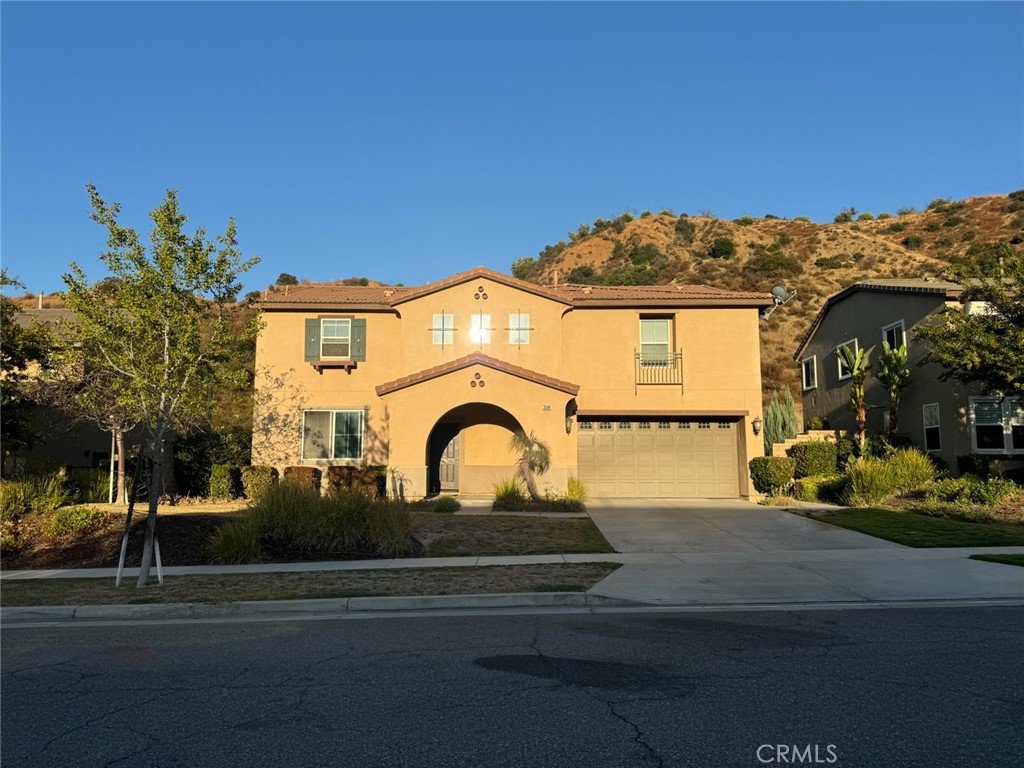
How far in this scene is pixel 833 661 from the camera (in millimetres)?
6348

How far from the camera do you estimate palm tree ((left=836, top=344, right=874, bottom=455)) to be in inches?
927

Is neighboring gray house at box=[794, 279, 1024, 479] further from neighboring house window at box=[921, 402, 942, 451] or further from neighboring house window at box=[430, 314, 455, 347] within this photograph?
neighboring house window at box=[430, 314, 455, 347]

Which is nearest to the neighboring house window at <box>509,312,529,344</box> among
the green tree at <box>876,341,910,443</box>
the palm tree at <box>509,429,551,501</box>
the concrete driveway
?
the palm tree at <box>509,429,551,501</box>

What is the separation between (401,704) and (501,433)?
1719cm

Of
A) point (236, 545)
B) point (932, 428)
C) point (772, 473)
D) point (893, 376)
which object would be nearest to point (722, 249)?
point (893, 376)

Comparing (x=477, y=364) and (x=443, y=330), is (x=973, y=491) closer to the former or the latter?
(x=477, y=364)

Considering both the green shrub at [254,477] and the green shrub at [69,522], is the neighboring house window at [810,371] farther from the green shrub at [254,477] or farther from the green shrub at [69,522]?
the green shrub at [69,522]

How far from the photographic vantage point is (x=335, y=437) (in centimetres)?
2255

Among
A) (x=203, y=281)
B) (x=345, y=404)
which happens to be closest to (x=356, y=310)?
(x=345, y=404)

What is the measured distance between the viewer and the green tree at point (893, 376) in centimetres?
2319

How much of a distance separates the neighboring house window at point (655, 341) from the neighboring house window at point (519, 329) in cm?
374

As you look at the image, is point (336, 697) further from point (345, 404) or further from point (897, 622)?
point (345, 404)

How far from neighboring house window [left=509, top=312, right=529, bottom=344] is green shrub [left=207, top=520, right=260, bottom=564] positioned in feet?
37.6

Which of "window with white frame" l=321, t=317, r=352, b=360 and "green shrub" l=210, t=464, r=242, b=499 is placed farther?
"window with white frame" l=321, t=317, r=352, b=360
